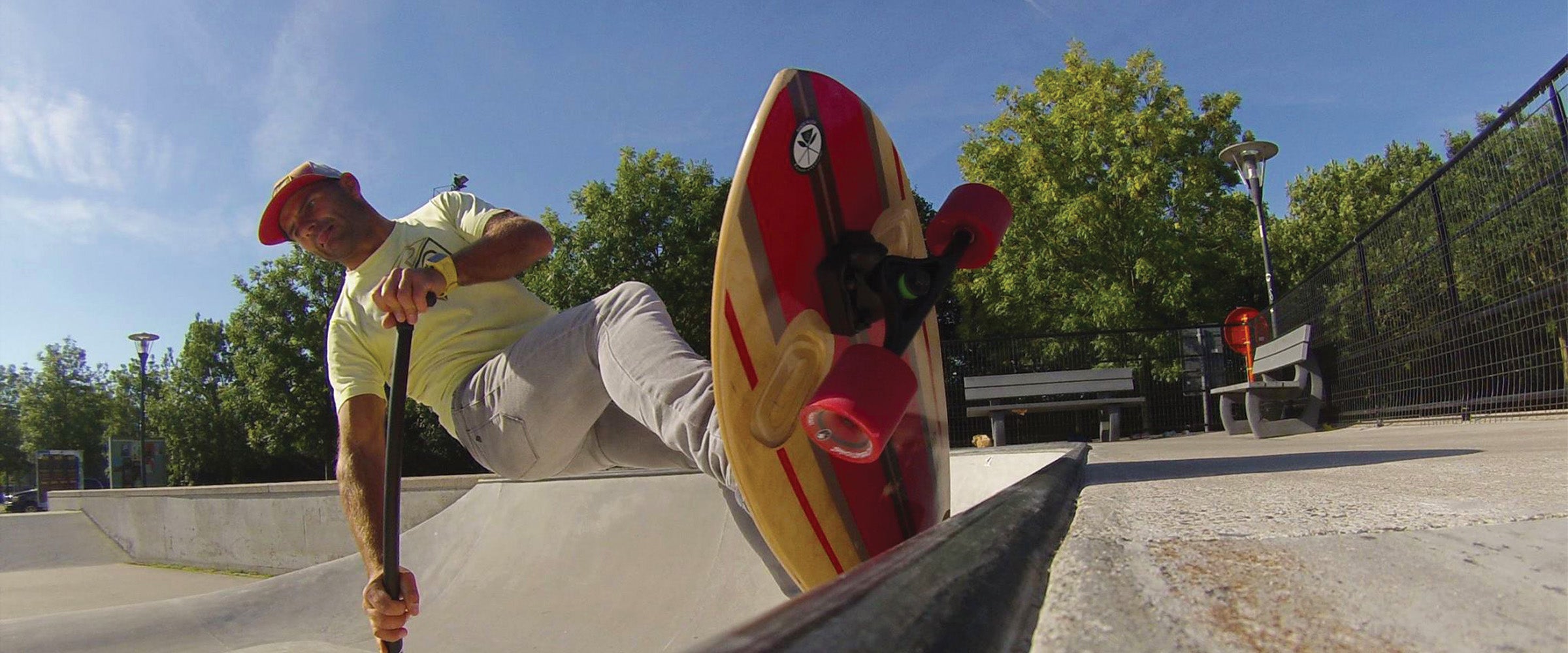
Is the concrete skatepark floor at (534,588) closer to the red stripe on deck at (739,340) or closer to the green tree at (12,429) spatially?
the red stripe on deck at (739,340)

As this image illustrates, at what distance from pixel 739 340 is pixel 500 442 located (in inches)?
45.2

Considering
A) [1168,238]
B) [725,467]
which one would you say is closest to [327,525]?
[725,467]

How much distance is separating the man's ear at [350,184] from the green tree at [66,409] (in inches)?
2169

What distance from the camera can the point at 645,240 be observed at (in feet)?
66.5

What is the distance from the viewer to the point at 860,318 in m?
1.64

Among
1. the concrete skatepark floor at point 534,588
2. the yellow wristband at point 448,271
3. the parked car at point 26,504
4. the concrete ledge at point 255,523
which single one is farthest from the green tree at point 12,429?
the yellow wristband at point 448,271

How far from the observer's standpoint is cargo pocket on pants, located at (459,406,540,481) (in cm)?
222

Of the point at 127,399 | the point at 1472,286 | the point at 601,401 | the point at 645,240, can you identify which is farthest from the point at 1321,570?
the point at 127,399

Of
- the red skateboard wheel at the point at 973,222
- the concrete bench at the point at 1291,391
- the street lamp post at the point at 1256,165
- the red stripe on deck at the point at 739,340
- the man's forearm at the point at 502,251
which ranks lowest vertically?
the concrete bench at the point at 1291,391

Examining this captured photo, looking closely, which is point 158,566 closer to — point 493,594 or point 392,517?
point 493,594

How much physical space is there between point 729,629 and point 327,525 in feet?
25.5

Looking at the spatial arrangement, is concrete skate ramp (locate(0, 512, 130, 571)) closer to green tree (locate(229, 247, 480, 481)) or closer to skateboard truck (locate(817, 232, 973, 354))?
green tree (locate(229, 247, 480, 481))

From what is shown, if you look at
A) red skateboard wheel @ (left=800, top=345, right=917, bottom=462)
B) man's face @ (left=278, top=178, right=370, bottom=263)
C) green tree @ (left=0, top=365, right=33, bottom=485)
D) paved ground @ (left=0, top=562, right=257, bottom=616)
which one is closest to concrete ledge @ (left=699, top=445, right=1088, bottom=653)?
red skateboard wheel @ (left=800, top=345, right=917, bottom=462)

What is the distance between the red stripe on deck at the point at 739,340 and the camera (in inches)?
55.2
